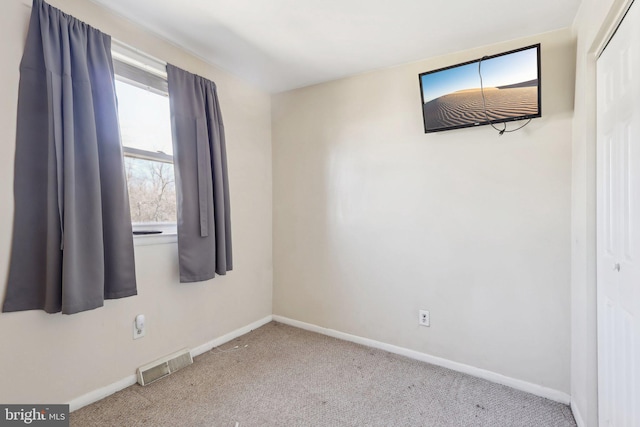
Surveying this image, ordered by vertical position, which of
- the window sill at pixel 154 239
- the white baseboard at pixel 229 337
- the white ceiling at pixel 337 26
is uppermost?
the white ceiling at pixel 337 26

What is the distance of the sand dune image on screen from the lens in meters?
1.78

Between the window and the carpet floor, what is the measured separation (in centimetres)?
102

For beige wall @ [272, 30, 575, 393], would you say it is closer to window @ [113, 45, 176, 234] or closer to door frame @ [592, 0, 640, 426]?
door frame @ [592, 0, 640, 426]

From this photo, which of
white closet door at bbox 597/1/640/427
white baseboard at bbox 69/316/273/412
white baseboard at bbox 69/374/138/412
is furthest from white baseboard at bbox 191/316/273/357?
white closet door at bbox 597/1/640/427

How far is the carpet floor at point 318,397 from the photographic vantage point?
63.1 inches

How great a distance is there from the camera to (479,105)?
1.93m

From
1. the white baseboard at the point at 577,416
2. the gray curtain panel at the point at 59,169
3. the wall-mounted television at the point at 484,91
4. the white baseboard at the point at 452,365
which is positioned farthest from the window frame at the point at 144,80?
the white baseboard at the point at 577,416

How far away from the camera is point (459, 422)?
62.7 inches

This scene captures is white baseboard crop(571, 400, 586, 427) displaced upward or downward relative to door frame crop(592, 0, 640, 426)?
downward

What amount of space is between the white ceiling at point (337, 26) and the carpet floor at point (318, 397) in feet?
7.37

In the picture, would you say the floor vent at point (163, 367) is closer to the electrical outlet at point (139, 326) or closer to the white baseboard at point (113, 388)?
the white baseboard at point (113, 388)

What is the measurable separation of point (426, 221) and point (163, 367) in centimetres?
209

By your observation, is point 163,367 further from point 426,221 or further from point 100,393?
point 426,221

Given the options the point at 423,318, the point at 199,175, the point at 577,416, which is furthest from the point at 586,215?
the point at 199,175
